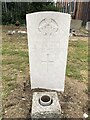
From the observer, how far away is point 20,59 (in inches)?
209

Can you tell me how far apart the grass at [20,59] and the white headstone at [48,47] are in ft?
1.98

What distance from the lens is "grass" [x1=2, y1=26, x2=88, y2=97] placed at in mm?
4223

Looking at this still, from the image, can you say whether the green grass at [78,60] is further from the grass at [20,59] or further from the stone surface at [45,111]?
the stone surface at [45,111]

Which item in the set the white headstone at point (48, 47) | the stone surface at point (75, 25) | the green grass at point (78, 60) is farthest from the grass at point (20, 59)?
the stone surface at point (75, 25)

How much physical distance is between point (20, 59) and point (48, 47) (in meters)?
2.09

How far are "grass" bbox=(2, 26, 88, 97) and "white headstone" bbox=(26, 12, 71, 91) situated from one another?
23.7 inches

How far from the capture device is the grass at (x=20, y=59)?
166 inches

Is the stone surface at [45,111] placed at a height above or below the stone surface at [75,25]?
below

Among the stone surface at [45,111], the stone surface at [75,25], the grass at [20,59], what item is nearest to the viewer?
the stone surface at [45,111]

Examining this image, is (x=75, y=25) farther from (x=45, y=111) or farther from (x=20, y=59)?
(x=45, y=111)

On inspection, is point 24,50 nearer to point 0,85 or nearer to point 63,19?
point 0,85

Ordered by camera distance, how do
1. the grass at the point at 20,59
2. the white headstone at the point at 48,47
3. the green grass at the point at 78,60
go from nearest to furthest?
the white headstone at the point at 48,47
the grass at the point at 20,59
the green grass at the point at 78,60

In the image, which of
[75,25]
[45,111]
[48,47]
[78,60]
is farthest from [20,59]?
[75,25]

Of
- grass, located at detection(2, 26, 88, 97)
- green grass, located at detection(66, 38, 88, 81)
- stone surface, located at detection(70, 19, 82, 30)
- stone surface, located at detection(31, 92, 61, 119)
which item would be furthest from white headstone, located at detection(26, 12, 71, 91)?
stone surface, located at detection(70, 19, 82, 30)
